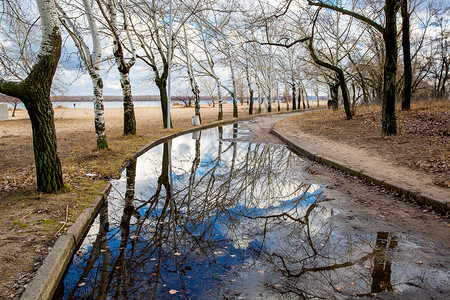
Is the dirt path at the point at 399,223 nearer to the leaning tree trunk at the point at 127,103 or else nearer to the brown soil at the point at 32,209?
the brown soil at the point at 32,209

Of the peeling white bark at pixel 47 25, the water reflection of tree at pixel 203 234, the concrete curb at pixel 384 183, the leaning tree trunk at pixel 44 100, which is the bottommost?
the water reflection of tree at pixel 203 234

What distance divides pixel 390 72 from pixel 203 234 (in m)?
11.7

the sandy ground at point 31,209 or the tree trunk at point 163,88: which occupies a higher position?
the tree trunk at point 163,88

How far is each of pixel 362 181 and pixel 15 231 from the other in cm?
702

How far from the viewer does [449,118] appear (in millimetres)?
12828

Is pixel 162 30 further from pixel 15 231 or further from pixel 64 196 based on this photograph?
pixel 15 231

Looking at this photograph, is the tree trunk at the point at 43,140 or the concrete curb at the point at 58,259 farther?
the tree trunk at the point at 43,140

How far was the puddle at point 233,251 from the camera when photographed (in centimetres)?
312

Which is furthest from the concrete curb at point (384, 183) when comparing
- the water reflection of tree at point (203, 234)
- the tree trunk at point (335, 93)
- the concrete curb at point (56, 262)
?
the tree trunk at point (335, 93)

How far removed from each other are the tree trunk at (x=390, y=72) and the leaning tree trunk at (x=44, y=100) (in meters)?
11.9

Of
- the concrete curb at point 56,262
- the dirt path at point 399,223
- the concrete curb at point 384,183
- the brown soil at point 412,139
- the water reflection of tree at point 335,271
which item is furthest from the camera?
the brown soil at point 412,139

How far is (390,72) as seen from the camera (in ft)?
41.2

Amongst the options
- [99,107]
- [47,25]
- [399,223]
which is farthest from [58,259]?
[99,107]

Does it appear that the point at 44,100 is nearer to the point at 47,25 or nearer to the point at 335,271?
the point at 47,25
